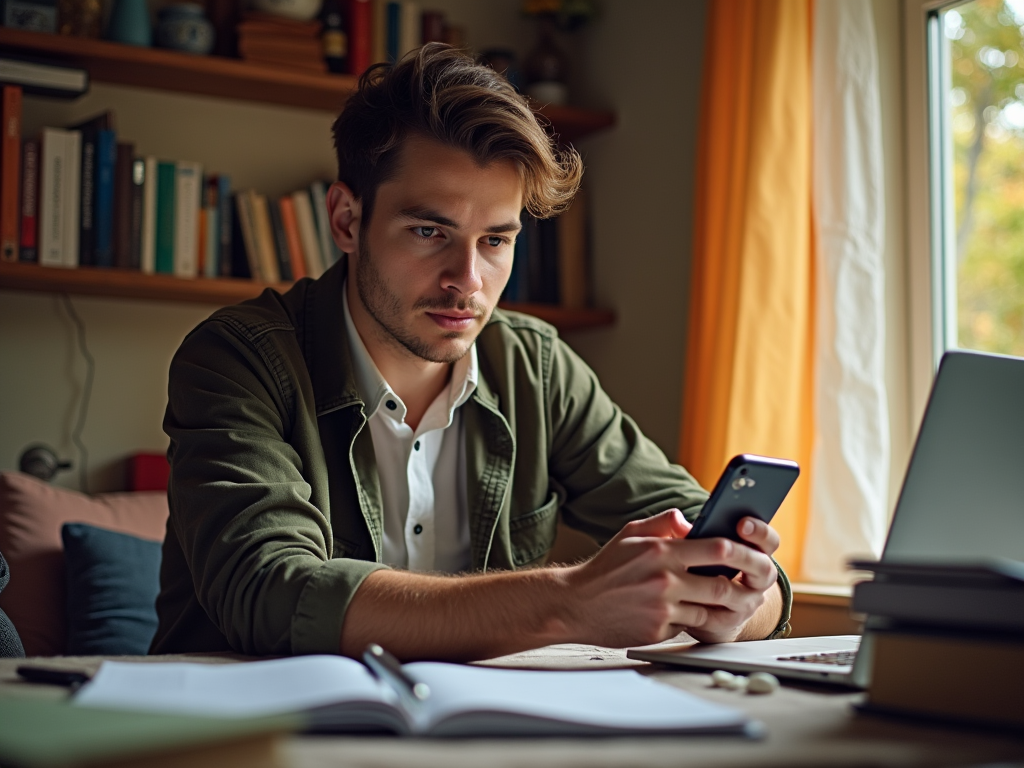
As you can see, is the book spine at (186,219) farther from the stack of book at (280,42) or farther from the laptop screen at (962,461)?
the laptop screen at (962,461)

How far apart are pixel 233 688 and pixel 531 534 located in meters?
0.92

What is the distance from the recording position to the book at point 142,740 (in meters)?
0.46

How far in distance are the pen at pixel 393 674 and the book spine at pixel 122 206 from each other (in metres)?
1.71

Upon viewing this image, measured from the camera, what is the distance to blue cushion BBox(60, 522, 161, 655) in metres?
1.85

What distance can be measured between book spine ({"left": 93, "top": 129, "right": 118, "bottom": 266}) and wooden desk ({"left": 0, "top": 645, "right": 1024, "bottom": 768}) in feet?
6.26

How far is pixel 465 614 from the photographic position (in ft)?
2.98

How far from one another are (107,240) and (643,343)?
4.37ft

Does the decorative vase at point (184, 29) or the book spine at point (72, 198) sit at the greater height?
the decorative vase at point (184, 29)

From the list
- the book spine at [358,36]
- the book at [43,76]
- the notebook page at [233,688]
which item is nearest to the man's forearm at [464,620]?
the notebook page at [233,688]

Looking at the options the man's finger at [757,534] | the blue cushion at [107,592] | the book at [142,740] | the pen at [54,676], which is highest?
the man's finger at [757,534]

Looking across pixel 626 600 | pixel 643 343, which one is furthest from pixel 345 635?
pixel 643 343

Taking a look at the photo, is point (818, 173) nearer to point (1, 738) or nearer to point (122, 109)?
point (122, 109)

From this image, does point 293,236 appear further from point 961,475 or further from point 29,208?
point 961,475

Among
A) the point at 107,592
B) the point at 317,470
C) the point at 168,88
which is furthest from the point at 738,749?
the point at 168,88
